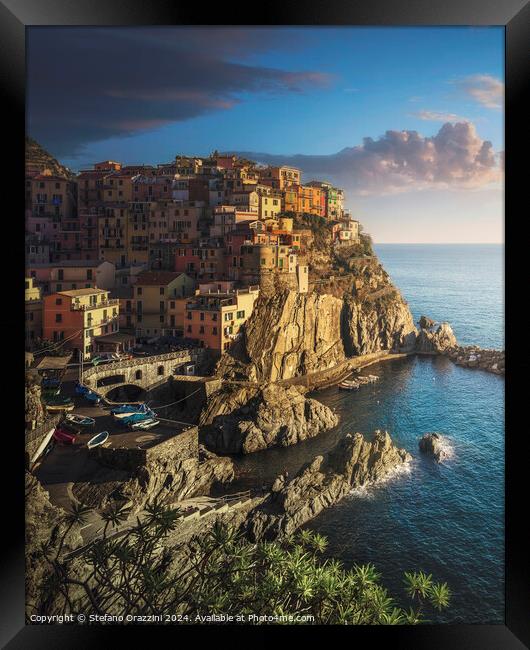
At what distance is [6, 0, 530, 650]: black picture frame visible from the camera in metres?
4.27

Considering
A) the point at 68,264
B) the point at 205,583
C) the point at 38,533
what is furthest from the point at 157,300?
the point at 205,583

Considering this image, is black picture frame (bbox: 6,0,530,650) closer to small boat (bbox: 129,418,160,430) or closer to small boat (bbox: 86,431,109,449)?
small boat (bbox: 86,431,109,449)

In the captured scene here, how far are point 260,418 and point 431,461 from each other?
2.02 meters

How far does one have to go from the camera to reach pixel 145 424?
20.9ft

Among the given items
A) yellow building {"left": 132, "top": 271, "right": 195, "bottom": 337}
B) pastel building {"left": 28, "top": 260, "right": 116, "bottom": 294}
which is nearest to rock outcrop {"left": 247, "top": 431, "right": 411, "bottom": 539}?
yellow building {"left": 132, "top": 271, "right": 195, "bottom": 337}

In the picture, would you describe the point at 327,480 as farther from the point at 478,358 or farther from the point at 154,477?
the point at 478,358

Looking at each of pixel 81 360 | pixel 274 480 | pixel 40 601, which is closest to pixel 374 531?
pixel 274 480

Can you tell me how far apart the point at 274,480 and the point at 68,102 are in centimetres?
452

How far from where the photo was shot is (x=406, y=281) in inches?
280

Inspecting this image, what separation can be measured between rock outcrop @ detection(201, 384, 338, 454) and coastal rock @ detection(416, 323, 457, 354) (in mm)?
1428
